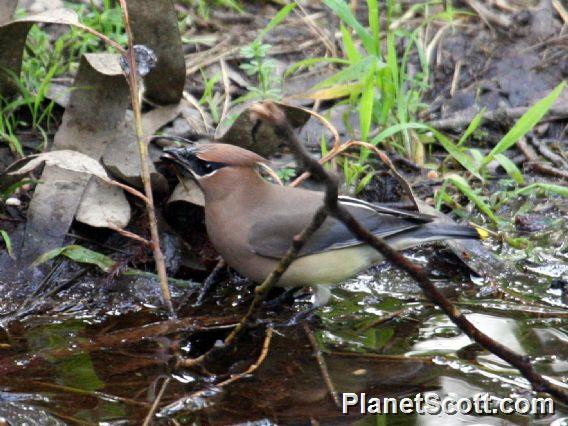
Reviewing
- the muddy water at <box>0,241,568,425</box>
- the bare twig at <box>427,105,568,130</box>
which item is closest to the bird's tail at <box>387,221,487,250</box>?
the muddy water at <box>0,241,568,425</box>

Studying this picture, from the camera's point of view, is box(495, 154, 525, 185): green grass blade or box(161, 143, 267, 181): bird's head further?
box(495, 154, 525, 185): green grass blade

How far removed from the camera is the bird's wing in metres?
4.96

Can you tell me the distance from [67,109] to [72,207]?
2.16 feet

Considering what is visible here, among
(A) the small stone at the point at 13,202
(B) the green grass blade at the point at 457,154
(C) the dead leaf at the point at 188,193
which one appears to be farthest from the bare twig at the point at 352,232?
(B) the green grass blade at the point at 457,154

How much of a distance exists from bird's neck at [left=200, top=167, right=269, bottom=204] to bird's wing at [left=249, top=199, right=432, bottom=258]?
18 cm

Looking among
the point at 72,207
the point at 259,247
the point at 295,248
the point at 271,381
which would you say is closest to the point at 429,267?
the point at 259,247

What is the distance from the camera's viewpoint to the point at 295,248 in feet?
11.0

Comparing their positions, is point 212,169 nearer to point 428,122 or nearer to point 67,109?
point 67,109

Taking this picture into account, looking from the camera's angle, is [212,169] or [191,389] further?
[212,169]

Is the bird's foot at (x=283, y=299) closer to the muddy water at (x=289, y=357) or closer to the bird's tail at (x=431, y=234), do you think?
the muddy water at (x=289, y=357)

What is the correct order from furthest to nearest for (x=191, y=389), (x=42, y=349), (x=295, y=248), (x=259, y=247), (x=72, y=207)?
1. (x=72, y=207)
2. (x=259, y=247)
3. (x=42, y=349)
4. (x=191, y=389)
5. (x=295, y=248)

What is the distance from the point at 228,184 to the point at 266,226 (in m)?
0.29

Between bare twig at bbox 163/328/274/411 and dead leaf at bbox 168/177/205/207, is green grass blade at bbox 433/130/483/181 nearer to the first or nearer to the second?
dead leaf at bbox 168/177/205/207

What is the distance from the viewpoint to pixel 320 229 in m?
5.12
